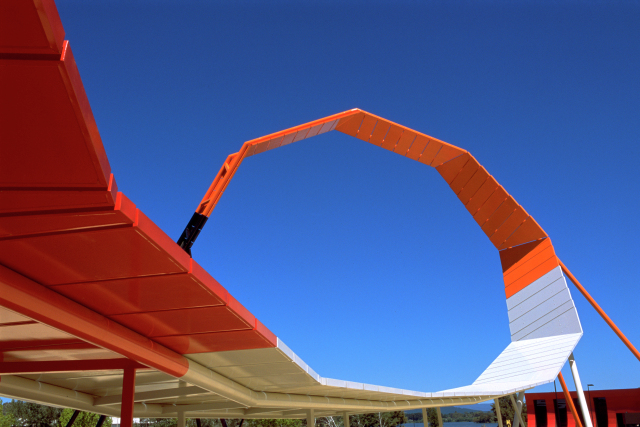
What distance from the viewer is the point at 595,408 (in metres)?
29.4

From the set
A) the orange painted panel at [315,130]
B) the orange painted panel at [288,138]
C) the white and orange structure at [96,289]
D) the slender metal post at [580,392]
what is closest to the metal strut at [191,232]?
the white and orange structure at [96,289]

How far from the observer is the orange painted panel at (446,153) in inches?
943

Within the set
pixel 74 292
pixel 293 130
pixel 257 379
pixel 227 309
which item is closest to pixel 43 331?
pixel 74 292

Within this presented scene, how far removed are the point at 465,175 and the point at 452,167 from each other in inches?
30.2

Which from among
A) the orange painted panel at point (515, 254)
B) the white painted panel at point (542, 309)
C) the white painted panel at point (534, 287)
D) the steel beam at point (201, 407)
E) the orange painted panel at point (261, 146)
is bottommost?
the steel beam at point (201, 407)

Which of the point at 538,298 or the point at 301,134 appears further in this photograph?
the point at 538,298

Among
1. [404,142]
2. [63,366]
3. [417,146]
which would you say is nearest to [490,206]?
[417,146]

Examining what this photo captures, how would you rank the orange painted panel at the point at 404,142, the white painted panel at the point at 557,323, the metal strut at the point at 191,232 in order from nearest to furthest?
the metal strut at the point at 191,232
the white painted panel at the point at 557,323
the orange painted panel at the point at 404,142

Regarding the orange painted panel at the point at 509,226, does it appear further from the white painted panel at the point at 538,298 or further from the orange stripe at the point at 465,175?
the white painted panel at the point at 538,298

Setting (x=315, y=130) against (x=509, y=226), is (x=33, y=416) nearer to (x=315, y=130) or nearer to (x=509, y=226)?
(x=315, y=130)

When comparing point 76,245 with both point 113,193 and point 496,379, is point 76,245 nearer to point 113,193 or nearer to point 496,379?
point 113,193

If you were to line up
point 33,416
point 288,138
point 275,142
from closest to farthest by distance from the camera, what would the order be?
point 275,142 → point 288,138 → point 33,416

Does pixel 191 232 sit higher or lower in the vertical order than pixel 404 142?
lower

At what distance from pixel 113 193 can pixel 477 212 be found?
931 inches
